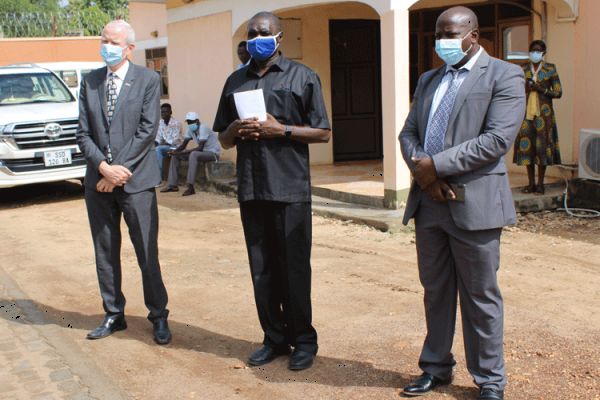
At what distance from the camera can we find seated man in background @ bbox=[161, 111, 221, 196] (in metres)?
12.6

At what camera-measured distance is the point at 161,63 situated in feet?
54.9

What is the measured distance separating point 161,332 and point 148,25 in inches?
513

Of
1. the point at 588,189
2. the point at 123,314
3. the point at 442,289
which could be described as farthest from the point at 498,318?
the point at 588,189

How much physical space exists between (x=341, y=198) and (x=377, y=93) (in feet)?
12.0

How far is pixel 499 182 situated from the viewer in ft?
13.0

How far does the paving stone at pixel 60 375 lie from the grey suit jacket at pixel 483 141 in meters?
2.61

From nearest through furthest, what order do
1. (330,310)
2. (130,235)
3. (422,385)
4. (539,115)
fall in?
(422,385) → (130,235) → (330,310) → (539,115)

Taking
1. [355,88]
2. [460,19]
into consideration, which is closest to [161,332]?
[460,19]

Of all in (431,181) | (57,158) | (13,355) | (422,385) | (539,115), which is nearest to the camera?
(431,181)

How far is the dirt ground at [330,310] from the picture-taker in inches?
179

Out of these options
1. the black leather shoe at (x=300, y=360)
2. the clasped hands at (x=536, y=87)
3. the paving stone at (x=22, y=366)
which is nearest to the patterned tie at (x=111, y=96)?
the paving stone at (x=22, y=366)

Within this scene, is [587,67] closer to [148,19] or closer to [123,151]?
[123,151]

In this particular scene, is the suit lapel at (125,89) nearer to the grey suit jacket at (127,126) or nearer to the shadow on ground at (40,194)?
the grey suit jacket at (127,126)

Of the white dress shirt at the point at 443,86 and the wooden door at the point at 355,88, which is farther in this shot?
the wooden door at the point at 355,88
